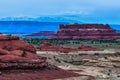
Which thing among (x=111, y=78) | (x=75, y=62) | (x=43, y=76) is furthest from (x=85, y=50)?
(x=43, y=76)

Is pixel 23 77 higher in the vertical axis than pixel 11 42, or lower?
lower

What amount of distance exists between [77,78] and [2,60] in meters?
10.1

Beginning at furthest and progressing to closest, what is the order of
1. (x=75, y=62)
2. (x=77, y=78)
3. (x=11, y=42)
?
(x=75, y=62)
(x=11, y=42)
(x=77, y=78)

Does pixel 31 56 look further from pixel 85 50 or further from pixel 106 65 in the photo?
pixel 85 50

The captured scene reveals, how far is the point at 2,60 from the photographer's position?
53438 mm

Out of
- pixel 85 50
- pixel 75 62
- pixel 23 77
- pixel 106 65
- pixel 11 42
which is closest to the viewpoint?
pixel 23 77

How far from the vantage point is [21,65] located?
5469 cm

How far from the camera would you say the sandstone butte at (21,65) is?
52.8 meters

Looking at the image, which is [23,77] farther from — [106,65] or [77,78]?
[106,65]

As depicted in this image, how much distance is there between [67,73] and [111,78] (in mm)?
7210

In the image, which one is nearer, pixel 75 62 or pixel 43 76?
pixel 43 76

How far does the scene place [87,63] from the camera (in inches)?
3440

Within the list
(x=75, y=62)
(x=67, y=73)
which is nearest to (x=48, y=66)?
(x=67, y=73)

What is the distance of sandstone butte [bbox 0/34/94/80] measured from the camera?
2080 inches
